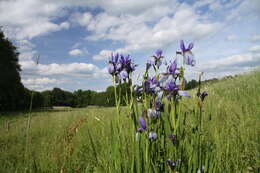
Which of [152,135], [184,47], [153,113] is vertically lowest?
[152,135]

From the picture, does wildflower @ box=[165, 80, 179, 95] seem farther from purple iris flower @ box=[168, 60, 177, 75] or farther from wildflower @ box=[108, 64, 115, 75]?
wildflower @ box=[108, 64, 115, 75]

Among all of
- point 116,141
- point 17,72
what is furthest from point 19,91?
point 116,141

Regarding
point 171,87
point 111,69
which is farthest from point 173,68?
point 111,69

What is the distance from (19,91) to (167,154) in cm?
2305

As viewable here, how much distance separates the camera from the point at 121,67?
5.17 feet

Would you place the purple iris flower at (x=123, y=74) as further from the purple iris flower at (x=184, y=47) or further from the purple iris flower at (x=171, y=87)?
the purple iris flower at (x=184, y=47)

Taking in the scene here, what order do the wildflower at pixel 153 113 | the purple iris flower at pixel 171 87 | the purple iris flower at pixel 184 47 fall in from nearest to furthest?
1. the purple iris flower at pixel 171 87
2. the wildflower at pixel 153 113
3. the purple iris flower at pixel 184 47

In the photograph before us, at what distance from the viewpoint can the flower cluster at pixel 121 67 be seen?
61.2 inches

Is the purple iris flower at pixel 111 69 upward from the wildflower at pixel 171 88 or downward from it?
upward

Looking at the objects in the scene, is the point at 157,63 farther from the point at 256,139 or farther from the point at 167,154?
the point at 256,139

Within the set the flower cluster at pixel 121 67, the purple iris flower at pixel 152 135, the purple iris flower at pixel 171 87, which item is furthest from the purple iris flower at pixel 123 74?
the purple iris flower at pixel 152 135

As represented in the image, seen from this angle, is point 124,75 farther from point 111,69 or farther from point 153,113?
point 153,113

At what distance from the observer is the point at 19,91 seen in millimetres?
20922

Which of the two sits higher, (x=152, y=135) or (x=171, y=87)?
(x=171, y=87)
